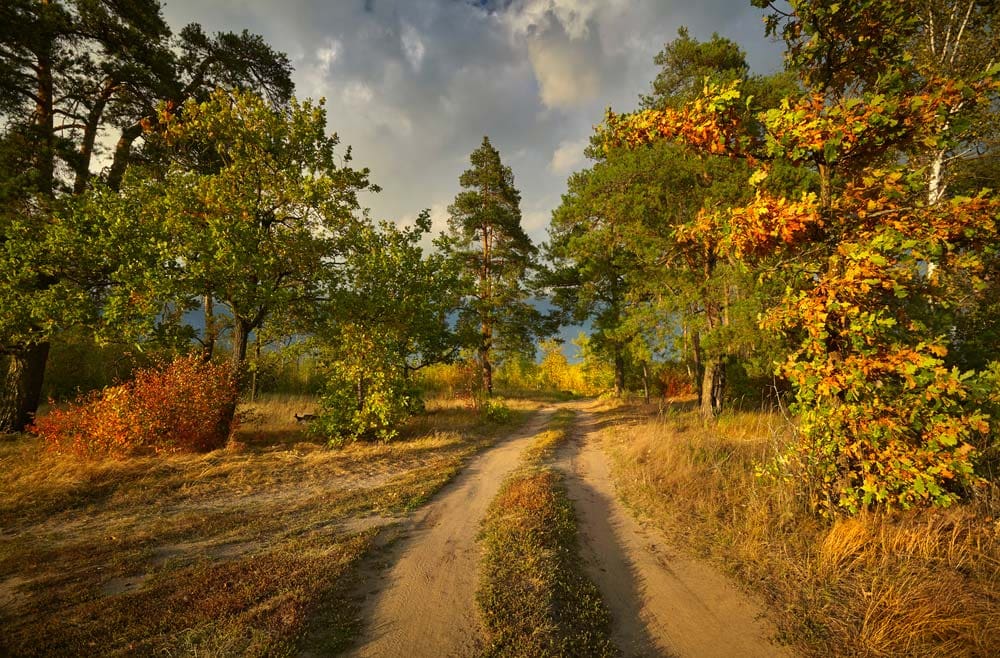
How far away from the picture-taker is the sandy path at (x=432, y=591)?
3.37m

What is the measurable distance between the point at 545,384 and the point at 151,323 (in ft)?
128

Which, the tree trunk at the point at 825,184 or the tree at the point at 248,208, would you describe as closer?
the tree trunk at the point at 825,184

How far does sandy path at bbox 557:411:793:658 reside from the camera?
135 inches

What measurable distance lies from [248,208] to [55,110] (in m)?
7.58

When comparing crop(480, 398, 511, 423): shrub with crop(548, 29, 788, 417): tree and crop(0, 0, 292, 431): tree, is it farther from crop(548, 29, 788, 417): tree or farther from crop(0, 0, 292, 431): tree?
crop(0, 0, 292, 431): tree

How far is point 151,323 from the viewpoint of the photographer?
357 inches

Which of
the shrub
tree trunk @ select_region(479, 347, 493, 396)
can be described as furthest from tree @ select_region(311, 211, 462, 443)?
tree trunk @ select_region(479, 347, 493, 396)

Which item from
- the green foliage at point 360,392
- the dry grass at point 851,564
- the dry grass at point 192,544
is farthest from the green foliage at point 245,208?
the dry grass at point 851,564

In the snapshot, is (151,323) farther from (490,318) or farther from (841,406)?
(490,318)

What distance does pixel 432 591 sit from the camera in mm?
4156

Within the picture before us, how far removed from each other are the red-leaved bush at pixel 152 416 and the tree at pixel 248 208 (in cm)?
104

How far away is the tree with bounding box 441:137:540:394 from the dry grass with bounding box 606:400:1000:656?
17.8m

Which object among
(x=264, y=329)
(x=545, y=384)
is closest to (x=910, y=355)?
(x=264, y=329)

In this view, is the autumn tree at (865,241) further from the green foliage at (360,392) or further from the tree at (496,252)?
the tree at (496,252)
